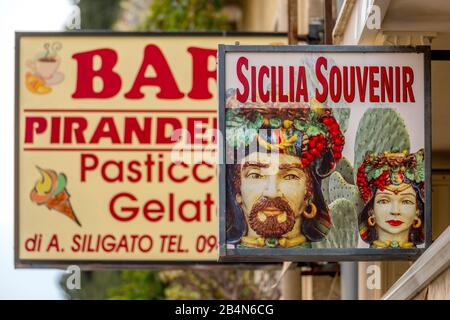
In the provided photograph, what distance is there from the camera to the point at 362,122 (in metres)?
8.80

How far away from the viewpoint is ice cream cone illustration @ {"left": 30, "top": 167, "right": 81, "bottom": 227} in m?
12.5

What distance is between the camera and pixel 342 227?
866 cm

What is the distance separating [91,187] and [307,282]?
3613 mm

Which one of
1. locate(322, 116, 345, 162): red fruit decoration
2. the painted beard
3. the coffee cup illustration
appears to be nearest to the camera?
the painted beard

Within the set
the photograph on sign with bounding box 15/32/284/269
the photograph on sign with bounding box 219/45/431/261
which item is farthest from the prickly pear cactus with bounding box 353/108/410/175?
the photograph on sign with bounding box 15/32/284/269

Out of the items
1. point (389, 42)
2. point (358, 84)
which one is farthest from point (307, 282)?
point (358, 84)

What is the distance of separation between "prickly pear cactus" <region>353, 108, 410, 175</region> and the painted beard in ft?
1.92

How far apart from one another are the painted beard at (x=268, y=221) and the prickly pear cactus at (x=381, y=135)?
23.1 inches

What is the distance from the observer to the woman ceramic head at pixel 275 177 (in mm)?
8602

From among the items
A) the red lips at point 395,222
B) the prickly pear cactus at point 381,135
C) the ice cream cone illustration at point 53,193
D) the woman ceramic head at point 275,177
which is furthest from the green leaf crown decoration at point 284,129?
the ice cream cone illustration at point 53,193

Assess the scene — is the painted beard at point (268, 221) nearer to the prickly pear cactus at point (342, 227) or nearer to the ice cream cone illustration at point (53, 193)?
the prickly pear cactus at point (342, 227)

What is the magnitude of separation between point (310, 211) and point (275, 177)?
28 centimetres

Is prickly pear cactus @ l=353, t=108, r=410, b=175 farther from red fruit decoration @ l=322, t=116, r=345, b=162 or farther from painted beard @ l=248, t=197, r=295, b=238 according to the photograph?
painted beard @ l=248, t=197, r=295, b=238
